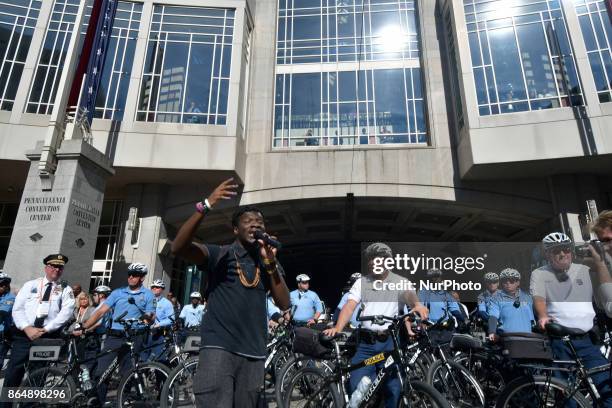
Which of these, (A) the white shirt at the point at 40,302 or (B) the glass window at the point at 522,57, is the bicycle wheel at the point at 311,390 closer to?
(A) the white shirt at the point at 40,302

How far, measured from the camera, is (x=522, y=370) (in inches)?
154

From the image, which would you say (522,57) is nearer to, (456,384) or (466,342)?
(466,342)

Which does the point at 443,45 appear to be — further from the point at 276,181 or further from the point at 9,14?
the point at 9,14

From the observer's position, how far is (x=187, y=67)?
1688 centimetres

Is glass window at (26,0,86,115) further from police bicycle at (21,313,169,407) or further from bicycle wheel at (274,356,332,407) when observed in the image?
bicycle wheel at (274,356,332,407)

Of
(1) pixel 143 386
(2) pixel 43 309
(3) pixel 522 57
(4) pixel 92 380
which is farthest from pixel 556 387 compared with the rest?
(3) pixel 522 57

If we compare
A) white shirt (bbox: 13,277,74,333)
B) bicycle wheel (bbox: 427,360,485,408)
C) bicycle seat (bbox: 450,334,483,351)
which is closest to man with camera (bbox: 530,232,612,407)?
bicycle seat (bbox: 450,334,483,351)

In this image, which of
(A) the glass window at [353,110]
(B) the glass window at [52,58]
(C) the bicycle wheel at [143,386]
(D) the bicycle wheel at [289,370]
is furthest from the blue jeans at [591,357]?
(B) the glass window at [52,58]

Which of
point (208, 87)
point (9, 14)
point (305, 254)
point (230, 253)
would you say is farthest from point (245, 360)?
point (305, 254)

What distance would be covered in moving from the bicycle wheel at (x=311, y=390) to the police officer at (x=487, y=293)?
3.12 metres

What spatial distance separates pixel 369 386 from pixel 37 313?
4.16 m

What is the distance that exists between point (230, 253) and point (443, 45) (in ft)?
58.5

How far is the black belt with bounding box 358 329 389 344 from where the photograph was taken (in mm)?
3889

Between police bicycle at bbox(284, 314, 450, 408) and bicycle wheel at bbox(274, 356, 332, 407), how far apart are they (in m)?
0.21
